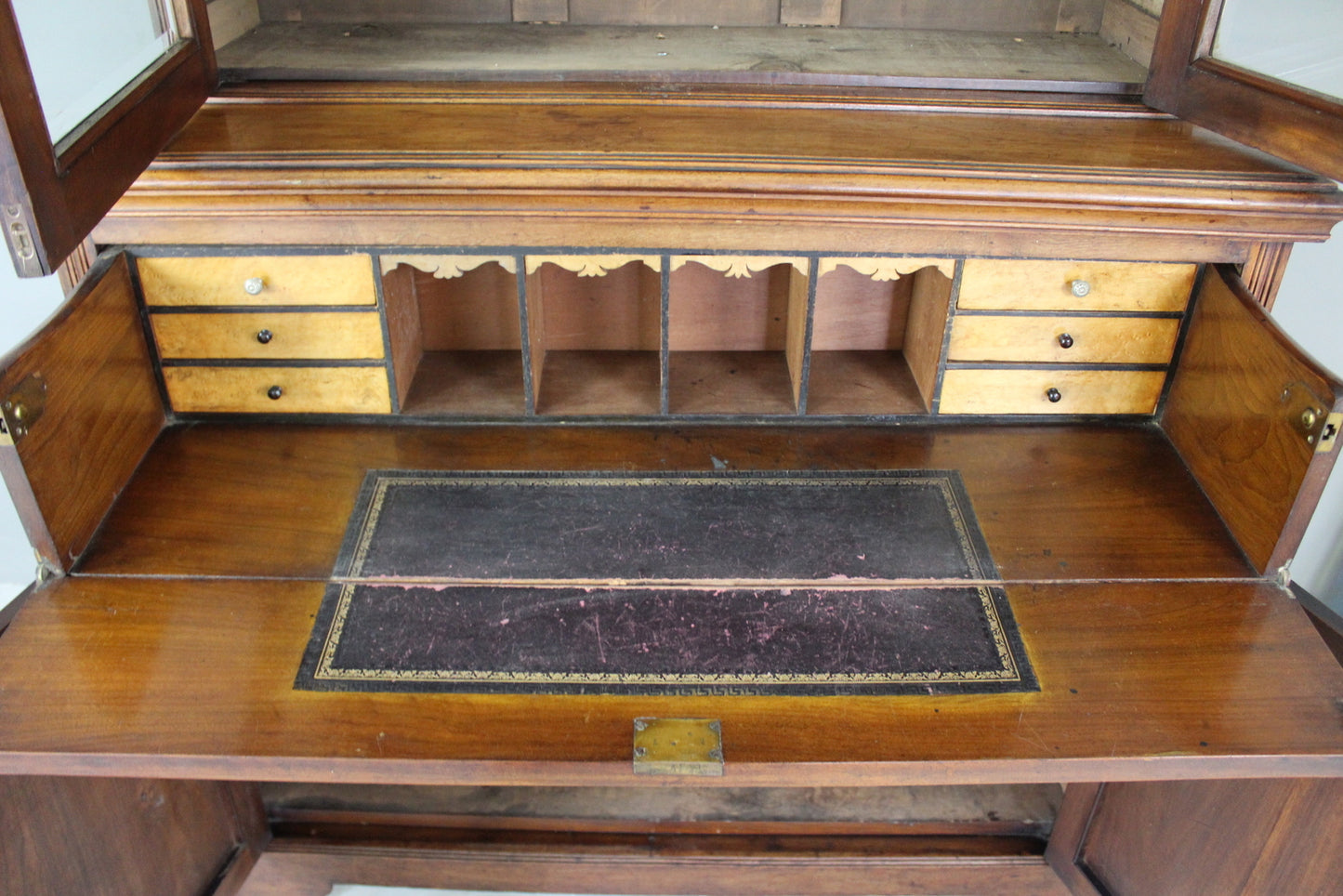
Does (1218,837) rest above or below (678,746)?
below

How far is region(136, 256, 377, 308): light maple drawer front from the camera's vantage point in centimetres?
163

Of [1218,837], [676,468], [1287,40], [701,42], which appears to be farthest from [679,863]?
A: [1287,40]

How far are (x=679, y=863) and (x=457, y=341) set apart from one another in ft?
3.62

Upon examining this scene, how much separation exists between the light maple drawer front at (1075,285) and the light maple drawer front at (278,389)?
100 centimetres

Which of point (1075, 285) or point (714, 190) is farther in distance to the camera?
point (1075, 285)

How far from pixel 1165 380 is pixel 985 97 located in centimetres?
58

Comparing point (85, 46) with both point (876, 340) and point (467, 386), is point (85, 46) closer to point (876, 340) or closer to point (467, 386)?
point (467, 386)

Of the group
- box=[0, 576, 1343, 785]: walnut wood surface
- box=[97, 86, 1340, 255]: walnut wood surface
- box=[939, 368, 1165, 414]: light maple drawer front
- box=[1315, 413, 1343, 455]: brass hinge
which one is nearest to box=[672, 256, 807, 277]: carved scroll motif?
box=[97, 86, 1340, 255]: walnut wood surface

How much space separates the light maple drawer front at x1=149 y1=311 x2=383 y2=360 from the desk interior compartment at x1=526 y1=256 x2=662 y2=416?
11.6 inches

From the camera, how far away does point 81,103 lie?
4.04ft

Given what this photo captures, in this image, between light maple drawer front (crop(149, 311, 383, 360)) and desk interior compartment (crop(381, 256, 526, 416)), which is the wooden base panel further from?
light maple drawer front (crop(149, 311, 383, 360))

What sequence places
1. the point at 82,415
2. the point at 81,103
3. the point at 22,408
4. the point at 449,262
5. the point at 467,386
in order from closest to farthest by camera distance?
1. the point at 81,103
2. the point at 22,408
3. the point at 82,415
4. the point at 449,262
5. the point at 467,386

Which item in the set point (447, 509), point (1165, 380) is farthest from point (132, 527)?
point (1165, 380)

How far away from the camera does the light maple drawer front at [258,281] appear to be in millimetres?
1630
